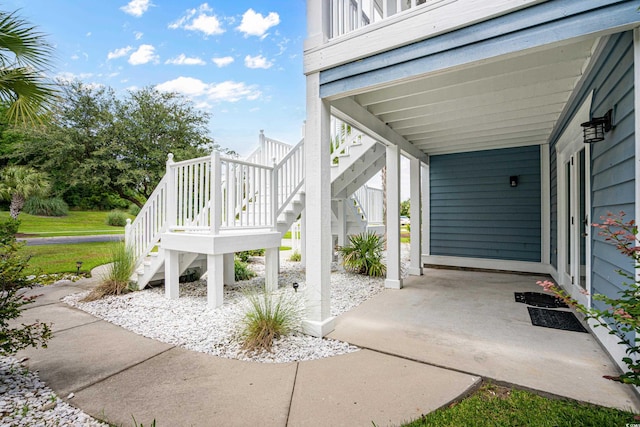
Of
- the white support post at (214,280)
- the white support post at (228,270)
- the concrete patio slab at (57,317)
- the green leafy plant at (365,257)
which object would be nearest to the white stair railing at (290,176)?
the white support post at (228,270)

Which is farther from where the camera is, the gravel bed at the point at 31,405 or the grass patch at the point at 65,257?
the grass patch at the point at 65,257

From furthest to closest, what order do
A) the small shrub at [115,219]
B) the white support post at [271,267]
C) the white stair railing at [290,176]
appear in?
the small shrub at [115,219] → the white stair railing at [290,176] → the white support post at [271,267]

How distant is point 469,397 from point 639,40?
2.53 metres

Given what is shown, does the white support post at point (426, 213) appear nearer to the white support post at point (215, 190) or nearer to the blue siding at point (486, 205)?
the blue siding at point (486, 205)

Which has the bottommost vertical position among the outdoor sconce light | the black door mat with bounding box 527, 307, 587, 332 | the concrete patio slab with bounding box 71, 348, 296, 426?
the concrete patio slab with bounding box 71, 348, 296, 426

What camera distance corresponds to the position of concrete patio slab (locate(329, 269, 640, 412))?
2232 millimetres

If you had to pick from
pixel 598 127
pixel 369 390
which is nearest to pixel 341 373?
pixel 369 390

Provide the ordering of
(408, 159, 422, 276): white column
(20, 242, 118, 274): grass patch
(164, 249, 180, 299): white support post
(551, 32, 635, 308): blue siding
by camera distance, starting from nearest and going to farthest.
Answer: (551, 32, 635, 308): blue siding, (164, 249, 180, 299): white support post, (408, 159, 422, 276): white column, (20, 242, 118, 274): grass patch

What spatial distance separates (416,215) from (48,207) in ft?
50.6

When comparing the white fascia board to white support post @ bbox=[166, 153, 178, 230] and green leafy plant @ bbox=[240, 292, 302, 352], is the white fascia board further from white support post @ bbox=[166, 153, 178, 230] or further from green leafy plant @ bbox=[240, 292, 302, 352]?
white support post @ bbox=[166, 153, 178, 230]

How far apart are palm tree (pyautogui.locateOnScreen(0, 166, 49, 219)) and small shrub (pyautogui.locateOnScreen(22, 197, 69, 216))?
3.82 metres

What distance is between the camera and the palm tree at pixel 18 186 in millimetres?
8672

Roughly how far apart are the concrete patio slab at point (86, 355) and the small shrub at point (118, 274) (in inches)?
55.5

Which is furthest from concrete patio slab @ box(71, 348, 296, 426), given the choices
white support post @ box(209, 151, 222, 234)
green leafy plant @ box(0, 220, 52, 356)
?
white support post @ box(209, 151, 222, 234)
